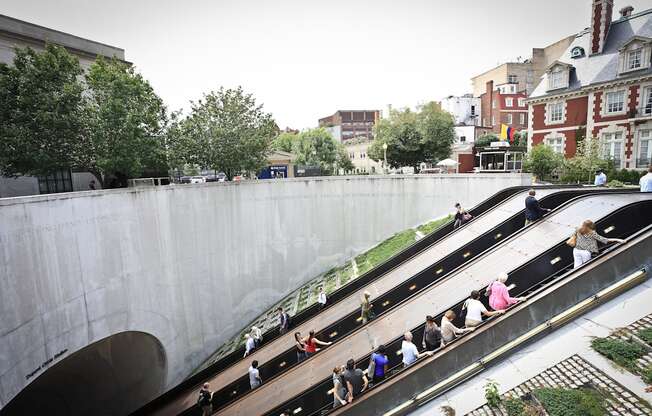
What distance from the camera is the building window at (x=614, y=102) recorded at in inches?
902

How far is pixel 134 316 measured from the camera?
14.6 metres

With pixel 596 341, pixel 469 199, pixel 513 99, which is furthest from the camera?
pixel 513 99

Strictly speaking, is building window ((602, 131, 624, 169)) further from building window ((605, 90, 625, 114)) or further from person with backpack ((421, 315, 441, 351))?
person with backpack ((421, 315, 441, 351))

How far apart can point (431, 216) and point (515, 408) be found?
54.8 ft

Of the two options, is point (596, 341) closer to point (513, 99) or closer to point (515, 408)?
point (515, 408)

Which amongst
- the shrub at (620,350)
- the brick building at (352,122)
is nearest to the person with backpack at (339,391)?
the shrub at (620,350)

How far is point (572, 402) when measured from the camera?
5.13 metres

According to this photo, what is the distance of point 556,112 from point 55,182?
33288mm

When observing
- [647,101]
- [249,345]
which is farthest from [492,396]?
[647,101]

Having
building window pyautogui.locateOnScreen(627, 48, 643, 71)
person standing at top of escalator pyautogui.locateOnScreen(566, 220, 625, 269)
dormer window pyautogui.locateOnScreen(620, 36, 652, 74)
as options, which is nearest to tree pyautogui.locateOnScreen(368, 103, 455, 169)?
dormer window pyautogui.locateOnScreen(620, 36, 652, 74)

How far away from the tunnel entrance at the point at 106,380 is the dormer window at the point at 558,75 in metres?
31.7

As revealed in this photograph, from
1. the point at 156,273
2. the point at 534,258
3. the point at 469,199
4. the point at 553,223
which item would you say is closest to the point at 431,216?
the point at 469,199

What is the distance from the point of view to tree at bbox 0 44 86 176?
12844 mm

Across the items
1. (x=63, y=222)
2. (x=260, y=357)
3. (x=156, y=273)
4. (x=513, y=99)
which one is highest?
(x=513, y=99)
